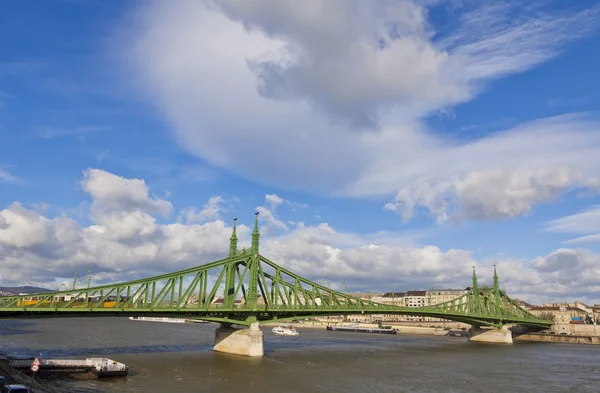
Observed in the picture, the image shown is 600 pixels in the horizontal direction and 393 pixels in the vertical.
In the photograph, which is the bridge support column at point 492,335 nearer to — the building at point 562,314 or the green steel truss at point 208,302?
the green steel truss at point 208,302

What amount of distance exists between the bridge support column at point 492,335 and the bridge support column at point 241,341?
79.8 meters

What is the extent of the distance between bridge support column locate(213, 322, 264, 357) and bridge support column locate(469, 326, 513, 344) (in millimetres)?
79774

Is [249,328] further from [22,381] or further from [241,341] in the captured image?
[22,381]

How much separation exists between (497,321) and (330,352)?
214ft

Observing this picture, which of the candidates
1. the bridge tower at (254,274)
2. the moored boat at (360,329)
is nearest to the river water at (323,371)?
the bridge tower at (254,274)

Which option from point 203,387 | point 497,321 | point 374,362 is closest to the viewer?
point 203,387

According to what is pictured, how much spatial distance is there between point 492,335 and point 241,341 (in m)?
83.8

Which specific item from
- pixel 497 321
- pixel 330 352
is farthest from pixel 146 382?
pixel 497 321

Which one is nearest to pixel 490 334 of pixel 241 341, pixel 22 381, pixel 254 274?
pixel 254 274

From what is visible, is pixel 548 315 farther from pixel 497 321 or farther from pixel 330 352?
pixel 330 352

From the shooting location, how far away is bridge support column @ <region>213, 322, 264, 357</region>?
70.3 meters

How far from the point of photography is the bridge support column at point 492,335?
400 feet

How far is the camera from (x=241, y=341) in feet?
235

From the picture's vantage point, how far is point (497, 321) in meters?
125
